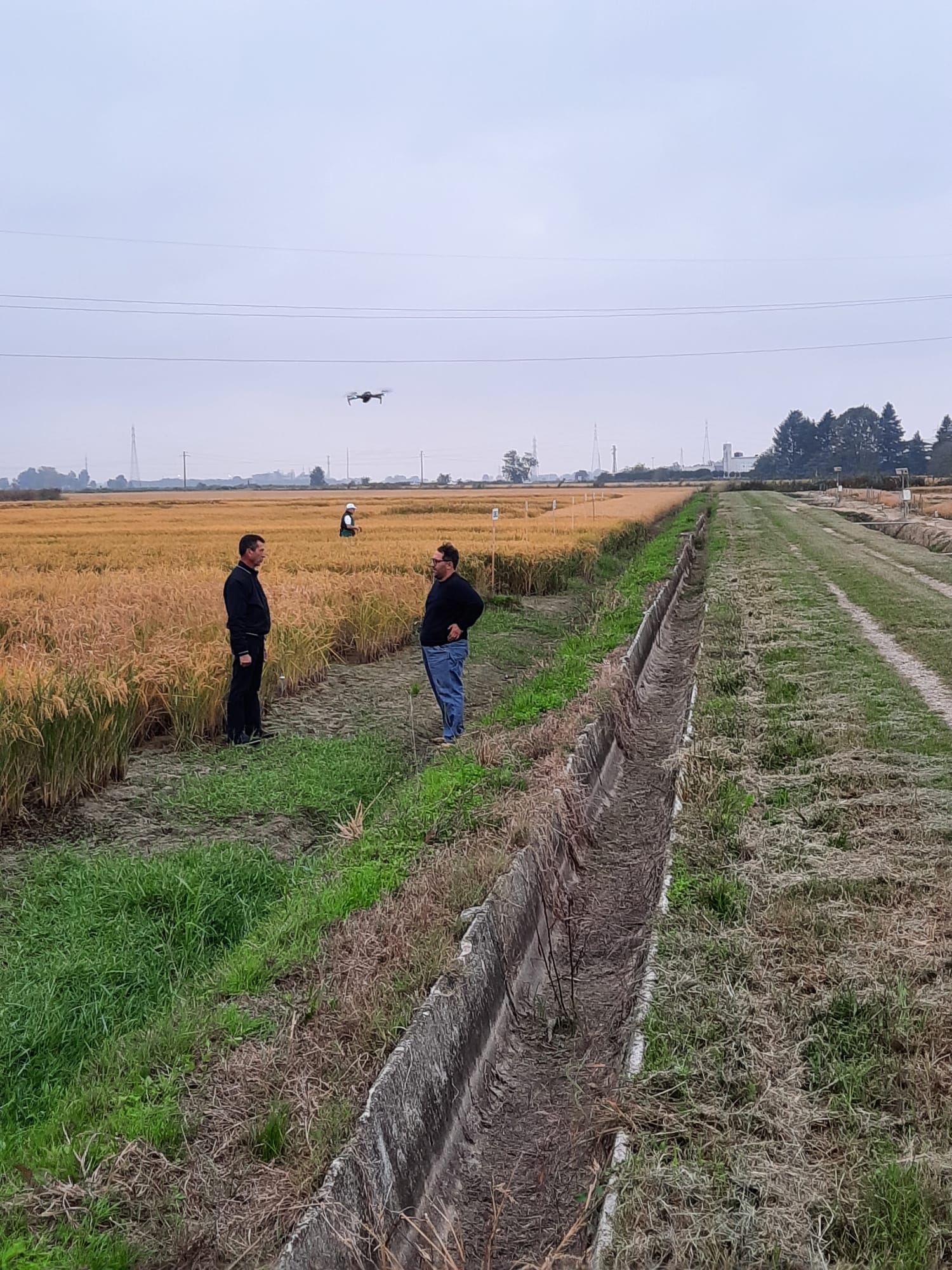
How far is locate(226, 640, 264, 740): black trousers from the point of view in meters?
7.64

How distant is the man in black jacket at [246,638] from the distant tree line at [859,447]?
114077 millimetres

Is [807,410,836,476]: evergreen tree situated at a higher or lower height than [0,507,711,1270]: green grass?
higher

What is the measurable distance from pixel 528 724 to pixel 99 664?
132 inches

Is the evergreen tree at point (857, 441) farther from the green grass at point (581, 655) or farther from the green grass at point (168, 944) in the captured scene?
the green grass at point (168, 944)

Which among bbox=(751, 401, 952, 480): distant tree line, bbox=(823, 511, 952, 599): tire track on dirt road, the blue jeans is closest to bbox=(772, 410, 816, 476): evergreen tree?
bbox=(751, 401, 952, 480): distant tree line

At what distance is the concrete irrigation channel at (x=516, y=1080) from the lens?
2768 mm

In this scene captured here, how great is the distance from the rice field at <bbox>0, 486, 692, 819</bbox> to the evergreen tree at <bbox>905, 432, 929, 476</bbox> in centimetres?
10510

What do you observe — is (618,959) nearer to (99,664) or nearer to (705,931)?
(705,931)

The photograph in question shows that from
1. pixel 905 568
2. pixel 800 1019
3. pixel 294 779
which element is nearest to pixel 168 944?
pixel 294 779

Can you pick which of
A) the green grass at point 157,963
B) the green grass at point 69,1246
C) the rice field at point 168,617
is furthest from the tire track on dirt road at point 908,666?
the green grass at point 69,1246

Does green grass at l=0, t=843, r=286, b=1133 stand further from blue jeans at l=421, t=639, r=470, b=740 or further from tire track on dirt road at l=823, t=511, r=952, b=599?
tire track on dirt road at l=823, t=511, r=952, b=599

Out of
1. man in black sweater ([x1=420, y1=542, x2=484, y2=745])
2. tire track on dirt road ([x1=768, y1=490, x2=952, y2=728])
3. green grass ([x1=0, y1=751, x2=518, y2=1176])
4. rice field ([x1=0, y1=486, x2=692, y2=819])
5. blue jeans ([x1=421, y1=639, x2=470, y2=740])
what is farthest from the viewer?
tire track on dirt road ([x1=768, y1=490, x2=952, y2=728])

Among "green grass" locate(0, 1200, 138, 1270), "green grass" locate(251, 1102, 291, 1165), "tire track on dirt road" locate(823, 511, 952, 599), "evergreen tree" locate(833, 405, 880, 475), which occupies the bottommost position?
"green grass" locate(251, 1102, 291, 1165)

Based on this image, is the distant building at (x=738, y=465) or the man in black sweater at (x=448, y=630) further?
the distant building at (x=738, y=465)
